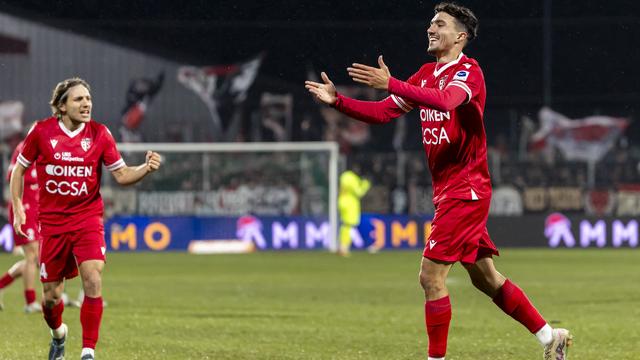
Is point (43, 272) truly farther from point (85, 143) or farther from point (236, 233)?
point (236, 233)

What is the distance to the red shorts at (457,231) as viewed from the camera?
7.68 metres

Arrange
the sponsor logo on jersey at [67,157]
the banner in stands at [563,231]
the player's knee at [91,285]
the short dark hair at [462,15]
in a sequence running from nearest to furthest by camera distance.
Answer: the short dark hair at [462,15] < the player's knee at [91,285] < the sponsor logo on jersey at [67,157] < the banner in stands at [563,231]

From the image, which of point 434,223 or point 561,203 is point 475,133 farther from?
point 561,203

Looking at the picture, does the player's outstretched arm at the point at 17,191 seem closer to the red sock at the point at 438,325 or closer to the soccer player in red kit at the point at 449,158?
the soccer player in red kit at the point at 449,158

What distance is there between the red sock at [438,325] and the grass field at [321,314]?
2148mm

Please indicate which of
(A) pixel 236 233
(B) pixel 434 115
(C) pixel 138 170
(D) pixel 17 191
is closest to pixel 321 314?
(D) pixel 17 191

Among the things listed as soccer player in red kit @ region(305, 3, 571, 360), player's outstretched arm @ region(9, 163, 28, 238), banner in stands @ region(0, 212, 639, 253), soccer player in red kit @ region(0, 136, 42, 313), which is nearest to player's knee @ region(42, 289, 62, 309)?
player's outstretched arm @ region(9, 163, 28, 238)

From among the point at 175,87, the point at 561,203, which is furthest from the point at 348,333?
the point at 175,87

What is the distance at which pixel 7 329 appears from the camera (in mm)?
12172

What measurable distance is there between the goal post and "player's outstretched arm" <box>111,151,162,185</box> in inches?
876

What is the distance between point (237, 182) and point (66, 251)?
76.4ft

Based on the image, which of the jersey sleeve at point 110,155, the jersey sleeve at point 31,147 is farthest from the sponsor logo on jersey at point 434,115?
the jersey sleeve at point 31,147

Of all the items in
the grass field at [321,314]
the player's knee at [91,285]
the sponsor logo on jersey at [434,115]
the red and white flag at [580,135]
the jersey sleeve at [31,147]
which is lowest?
the grass field at [321,314]

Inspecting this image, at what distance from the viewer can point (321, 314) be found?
14.0 m
